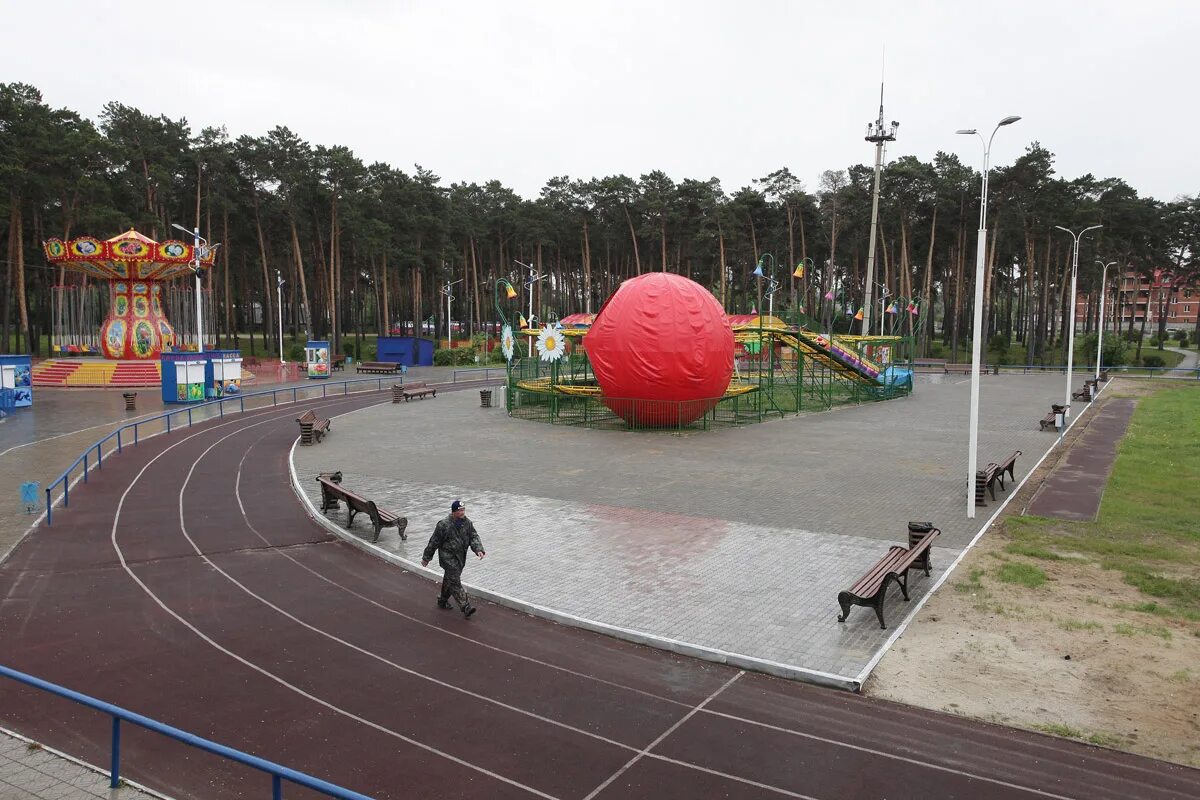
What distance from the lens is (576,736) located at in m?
7.25

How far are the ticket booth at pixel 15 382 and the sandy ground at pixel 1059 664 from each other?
3676cm

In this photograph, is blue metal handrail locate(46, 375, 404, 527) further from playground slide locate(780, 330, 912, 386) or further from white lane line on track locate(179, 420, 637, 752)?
playground slide locate(780, 330, 912, 386)

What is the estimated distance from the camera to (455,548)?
33.8ft

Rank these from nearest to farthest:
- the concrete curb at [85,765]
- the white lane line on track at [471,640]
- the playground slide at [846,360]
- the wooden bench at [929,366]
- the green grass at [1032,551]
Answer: the concrete curb at [85,765] → the white lane line on track at [471,640] → the green grass at [1032,551] → the playground slide at [846,360] → the wooden bench at [929,366]

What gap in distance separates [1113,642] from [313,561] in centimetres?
1147

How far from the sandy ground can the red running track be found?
39cm

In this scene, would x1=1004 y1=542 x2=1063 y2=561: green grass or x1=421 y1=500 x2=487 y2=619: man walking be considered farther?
x1=1004 y1=542 x2=1063 y2=561: green grass

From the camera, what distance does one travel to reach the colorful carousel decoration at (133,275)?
140ft

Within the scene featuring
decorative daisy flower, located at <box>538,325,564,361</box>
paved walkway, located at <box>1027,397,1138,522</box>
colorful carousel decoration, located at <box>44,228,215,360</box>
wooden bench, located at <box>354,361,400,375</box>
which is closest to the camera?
paved walkway, located at <box>1027,397,1138,522</box>

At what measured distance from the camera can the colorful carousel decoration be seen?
4256cm

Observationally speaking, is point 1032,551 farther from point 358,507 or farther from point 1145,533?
point 358,507

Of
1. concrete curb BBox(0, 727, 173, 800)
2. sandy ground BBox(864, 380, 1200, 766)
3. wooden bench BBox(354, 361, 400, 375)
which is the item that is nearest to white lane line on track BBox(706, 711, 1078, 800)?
sandy ground BBox(864, 380, 1200, 766)

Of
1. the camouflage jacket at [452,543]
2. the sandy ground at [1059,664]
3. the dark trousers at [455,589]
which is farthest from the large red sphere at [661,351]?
the dark trousers at [455,589]

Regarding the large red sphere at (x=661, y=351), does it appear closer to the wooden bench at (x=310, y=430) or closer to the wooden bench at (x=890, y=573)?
the wooden bench at (x=310, y=430)
